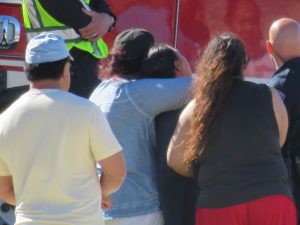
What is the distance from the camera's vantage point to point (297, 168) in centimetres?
327

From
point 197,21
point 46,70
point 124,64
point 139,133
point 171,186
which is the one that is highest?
point 46,70

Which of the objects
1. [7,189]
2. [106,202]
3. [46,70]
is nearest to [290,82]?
[106,202]

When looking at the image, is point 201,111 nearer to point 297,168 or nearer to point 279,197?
point 279,197

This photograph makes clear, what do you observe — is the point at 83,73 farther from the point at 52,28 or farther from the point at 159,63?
the point at 159,63

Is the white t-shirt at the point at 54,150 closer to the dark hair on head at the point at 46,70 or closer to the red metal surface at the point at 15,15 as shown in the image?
the dark hair on head at the point at 46,70

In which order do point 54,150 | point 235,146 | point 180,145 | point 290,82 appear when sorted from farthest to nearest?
point 290,82 < point 180,145 < point 235,146 < point 54,150

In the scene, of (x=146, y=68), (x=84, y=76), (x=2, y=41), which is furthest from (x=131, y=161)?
(x=2, y=41)

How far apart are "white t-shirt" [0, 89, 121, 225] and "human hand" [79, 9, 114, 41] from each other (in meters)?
1.12

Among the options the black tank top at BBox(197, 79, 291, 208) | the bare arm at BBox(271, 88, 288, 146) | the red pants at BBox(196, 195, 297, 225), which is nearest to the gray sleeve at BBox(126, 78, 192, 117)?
the black tank top at BBox(197, 79, 291, 208)

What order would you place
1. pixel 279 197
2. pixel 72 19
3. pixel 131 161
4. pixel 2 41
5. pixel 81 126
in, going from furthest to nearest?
1. pixel 2 41
2. pixel 72 19
3. pixel 131 161
4. pixel 279 197
5. pixel 81 126


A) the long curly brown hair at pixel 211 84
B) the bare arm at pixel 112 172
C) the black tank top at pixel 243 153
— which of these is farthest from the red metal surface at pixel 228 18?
the bare arm at pixel 112 172

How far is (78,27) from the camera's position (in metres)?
3.68

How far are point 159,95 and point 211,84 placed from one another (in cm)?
26

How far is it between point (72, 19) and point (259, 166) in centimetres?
133
